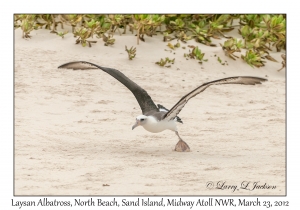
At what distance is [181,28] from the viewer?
13.2 meters

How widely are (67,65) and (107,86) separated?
215cm

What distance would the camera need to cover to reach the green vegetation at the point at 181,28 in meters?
12.3

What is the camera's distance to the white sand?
7.07 metres

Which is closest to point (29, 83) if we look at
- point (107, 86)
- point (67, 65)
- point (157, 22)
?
point (107, 86)

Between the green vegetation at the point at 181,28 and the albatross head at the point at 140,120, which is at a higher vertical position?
the green vegetation at the point at 181,28

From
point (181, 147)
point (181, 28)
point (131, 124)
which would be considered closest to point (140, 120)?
point (181, 147)

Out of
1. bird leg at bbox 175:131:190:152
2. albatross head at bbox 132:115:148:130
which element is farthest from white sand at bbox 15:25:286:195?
albatross head at bbox 132:115:148:130

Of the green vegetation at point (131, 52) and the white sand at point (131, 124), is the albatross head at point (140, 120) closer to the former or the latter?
the white sand at point (131, 124)

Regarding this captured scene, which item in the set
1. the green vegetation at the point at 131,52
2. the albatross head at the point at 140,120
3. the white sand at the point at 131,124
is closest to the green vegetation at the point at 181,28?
the green vegetation at the point at 131,52

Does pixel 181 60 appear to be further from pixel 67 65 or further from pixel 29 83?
pixel 67 65

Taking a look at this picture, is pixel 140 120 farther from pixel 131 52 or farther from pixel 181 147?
pixel 131 52

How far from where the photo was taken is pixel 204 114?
34.5 ft

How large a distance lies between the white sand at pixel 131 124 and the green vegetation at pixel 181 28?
182mm

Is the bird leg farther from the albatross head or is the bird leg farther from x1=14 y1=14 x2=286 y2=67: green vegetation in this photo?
x1=14 y1=14 x2=286 y2=67: green vegetation
